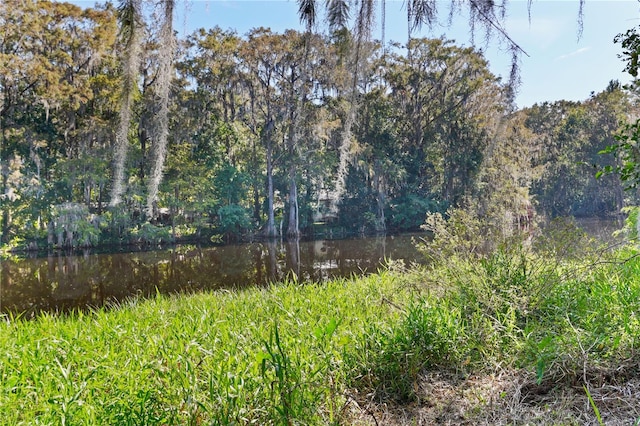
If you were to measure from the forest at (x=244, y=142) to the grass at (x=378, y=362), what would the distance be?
9.44m

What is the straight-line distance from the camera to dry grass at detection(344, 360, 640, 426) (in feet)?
6.23

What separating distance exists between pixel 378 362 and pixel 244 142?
19787 millimetres

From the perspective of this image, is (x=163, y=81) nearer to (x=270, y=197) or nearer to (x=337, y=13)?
(x=337, y=13)

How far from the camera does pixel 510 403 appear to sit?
206 centimetres

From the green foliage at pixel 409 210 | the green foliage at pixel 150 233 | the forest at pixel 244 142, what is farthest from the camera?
the green foliage at pixel 409 210

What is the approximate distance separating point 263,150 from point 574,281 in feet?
62.0

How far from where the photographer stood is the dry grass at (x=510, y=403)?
1900 mm

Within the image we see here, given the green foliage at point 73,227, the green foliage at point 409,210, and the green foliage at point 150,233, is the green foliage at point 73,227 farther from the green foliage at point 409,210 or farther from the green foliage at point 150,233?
the green foliage at point 409,210

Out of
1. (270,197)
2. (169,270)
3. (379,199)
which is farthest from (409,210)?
(169,270)

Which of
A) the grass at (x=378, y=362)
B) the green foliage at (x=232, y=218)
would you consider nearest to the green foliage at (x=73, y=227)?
the green foliage at (x=232, y=218)

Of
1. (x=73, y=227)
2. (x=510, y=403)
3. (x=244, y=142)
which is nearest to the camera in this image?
(x=510, y=403)

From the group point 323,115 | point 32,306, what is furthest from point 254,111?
point 32,306

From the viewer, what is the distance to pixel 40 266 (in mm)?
13219

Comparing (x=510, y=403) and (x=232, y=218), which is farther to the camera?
(x=232, y=218)
